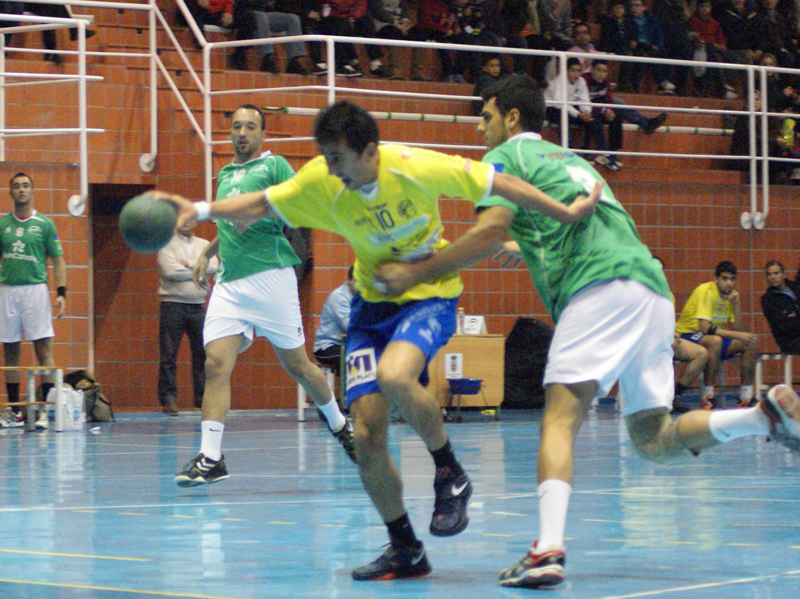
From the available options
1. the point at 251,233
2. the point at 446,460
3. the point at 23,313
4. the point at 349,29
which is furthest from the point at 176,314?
the point at 446,460

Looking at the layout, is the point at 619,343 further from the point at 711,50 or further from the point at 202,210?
the point at 711,50

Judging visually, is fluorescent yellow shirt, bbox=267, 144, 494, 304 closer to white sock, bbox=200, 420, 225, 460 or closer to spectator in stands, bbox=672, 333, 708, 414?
white sock, bbox=200, 420, 225, 460

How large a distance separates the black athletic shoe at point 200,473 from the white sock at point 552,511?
350 cm

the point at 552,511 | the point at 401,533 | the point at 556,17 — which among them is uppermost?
the point at 556,17

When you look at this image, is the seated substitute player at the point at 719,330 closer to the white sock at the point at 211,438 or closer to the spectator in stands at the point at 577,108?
the spectator in stands at the point at 577,108

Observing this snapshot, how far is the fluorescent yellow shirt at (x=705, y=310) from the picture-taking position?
51.7 ft

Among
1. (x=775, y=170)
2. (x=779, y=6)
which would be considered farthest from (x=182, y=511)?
(x=779, y=6)

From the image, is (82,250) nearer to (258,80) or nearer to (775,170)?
(258,80)

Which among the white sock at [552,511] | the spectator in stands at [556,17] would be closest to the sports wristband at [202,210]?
the white sock at [552,511]

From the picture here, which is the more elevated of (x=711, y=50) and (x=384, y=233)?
(x=711, y=50)

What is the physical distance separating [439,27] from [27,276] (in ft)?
23.8

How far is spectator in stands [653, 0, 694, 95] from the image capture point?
19.5 meters

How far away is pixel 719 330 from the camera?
15.7m

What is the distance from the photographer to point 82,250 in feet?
50.0
